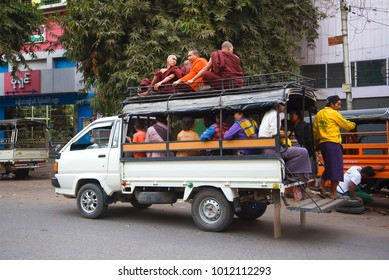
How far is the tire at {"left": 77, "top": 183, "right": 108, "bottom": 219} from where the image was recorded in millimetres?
7633

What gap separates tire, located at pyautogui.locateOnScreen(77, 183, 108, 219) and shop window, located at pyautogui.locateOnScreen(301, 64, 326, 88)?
Result: 13859 mm

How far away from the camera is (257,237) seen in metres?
6.33

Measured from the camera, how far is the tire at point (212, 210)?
636 centimetres

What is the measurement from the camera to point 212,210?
21.4ft

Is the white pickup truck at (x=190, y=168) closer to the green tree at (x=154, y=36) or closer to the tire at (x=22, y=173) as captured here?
the green tree at (x=154, y=36)

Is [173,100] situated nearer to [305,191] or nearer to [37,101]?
[305,191]

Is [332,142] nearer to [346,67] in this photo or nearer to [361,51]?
[346,67]

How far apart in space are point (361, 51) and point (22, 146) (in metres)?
14.9

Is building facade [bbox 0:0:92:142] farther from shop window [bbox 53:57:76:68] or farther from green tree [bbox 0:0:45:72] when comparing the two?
green tree [bbox 0:0:45:72]

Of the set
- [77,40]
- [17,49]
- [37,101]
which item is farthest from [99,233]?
[37,101]

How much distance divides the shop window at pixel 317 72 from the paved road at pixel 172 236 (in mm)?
10729

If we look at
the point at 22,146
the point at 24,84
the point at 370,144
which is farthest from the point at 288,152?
the point at 24,84

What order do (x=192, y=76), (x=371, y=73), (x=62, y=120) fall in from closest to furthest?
(x=192, y=76) < (x=371, y=73) < (x=62, y=120)

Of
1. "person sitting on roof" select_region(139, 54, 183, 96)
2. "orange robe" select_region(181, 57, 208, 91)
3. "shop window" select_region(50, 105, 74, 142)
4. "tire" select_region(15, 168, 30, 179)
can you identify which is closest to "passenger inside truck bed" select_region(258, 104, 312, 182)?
"orange robe" select_region(181, 57, 208, 91)
